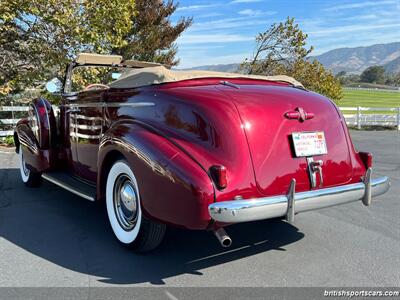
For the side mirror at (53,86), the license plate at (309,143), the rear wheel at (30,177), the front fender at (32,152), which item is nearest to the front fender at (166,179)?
the license plate at (309,143)

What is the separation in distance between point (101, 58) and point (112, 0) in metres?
5.88

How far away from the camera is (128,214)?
3826mm

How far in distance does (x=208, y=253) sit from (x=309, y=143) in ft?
4.15

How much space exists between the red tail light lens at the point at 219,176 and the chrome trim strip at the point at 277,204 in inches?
5.1

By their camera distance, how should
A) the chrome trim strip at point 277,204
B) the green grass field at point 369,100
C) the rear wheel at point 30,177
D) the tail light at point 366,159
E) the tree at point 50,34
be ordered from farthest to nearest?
the green grass field at point 369,100, the tree at point 50,34, the rear wheel at point 30,177, the tail light at point 366,159, the chrome trim strip at point 277,204

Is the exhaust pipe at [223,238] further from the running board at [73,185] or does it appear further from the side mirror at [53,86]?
the side mirror at [53,86]

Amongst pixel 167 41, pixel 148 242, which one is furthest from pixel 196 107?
pixel 167 41

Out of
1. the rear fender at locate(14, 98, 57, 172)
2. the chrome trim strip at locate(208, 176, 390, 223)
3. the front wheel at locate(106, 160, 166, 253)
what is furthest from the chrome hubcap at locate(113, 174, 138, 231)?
the rear fender at locate(14, 98, 57, 172)

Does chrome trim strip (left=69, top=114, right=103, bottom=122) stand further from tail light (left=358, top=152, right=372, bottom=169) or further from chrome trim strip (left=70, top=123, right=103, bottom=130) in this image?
tail light (left=358, top=152, right=372, bottom=169)

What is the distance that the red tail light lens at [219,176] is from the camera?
3033 millimetres

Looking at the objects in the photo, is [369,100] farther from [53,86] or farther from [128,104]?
[128,104]

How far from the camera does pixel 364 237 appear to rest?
4055 mm

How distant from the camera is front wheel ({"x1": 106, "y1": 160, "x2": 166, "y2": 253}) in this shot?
11.5 feet

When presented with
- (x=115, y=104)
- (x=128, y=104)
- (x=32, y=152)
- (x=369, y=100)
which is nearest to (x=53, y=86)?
(x=32, y=152)
